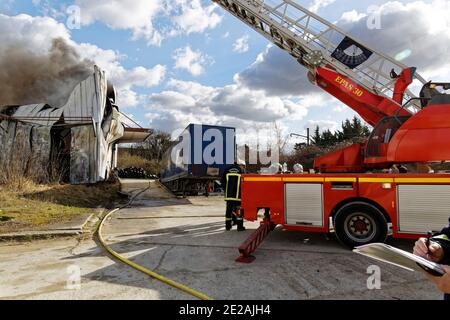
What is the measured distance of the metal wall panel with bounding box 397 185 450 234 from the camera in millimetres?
5102

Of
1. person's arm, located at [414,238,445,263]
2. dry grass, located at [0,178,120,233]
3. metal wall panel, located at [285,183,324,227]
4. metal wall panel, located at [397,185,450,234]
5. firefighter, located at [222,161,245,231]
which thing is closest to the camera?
person's arm, located at [414,238,445,263]

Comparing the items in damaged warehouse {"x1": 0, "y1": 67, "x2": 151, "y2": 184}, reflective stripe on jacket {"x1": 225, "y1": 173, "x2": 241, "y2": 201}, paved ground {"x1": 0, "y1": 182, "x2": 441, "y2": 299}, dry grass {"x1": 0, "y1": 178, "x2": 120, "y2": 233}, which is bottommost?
paved ground {"x1": 0, "y1": 182, "x2": 441, "y2": 299}

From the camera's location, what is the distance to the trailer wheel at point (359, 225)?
17.8 feet

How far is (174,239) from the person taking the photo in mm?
6500

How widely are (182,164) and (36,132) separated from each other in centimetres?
770

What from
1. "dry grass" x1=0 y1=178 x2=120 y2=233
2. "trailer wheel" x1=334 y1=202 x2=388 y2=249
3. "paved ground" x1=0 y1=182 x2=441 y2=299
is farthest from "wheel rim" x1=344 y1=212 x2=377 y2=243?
"dry grass" x1=0 y1=178 x2=120 y2=233

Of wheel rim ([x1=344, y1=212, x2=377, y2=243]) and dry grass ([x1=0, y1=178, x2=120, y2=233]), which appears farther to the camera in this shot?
dry grass ([x1=0, y1=178, x2=120, y2=233])

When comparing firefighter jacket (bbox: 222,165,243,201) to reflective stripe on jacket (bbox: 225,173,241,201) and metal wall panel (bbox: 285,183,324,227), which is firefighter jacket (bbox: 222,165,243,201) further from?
metal wall panel (bbox: 285,183,324,227)

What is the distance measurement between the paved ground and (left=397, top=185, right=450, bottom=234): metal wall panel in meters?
0.88

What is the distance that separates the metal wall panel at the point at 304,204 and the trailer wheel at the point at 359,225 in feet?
1.23

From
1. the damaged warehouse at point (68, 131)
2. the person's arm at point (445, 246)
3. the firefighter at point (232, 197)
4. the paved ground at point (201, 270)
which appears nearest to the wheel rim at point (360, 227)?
the paved ground at point (201, 270)

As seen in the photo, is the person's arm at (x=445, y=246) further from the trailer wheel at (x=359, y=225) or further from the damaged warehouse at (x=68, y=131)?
the damaged warehouse at (x=68, y=131)

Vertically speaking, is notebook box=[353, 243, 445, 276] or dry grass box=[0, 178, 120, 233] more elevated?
notebook box=[353, 243, 445, 276]

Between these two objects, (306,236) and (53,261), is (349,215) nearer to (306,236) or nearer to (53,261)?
(306,236)
